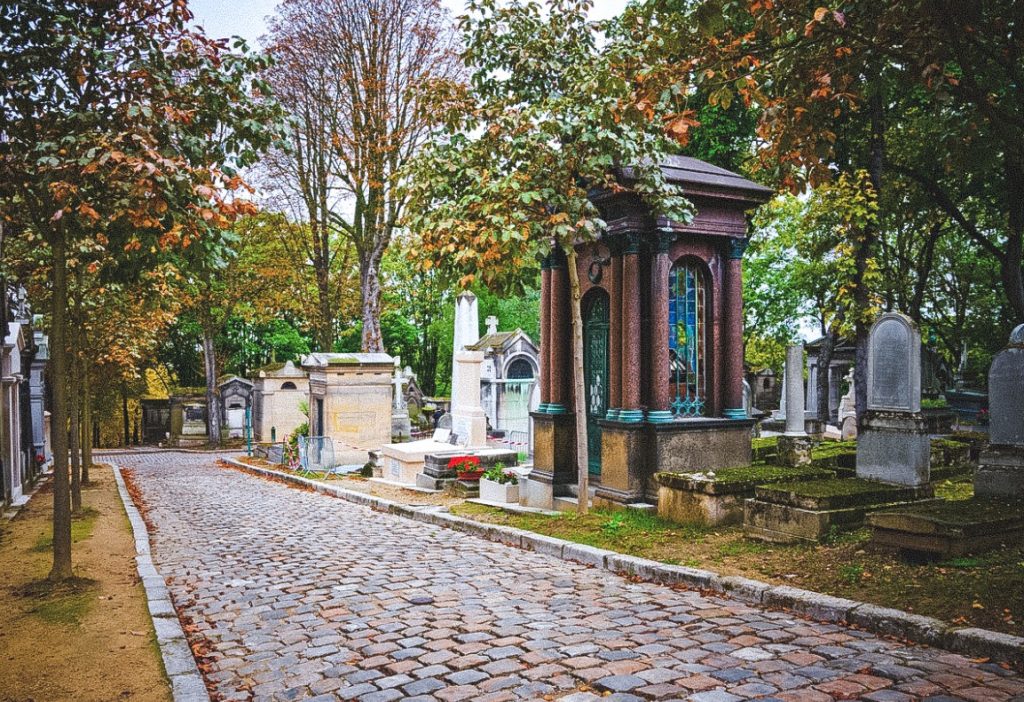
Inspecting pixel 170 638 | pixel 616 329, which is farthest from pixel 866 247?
pixel 170 638

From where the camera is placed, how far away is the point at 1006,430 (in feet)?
26.8

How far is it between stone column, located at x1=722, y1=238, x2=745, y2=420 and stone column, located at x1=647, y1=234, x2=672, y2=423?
3.78ft

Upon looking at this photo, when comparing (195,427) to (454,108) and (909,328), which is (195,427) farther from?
(909,328)

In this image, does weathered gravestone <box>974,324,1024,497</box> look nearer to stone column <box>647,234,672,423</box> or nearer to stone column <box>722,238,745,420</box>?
stone column <box>722,238,745,420</box>

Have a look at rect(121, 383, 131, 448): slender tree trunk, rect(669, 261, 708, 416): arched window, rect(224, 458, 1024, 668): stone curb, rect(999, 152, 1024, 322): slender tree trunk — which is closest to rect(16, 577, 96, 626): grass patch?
rect(224, 458, 1024, 668): stone curb

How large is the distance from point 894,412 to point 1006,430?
113 cm

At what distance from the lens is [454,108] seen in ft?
32.4

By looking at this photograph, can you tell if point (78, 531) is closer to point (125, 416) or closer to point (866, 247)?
point (866, 247)

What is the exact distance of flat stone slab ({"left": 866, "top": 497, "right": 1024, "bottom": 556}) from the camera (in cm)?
629

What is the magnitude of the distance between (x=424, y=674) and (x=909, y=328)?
→ 7.19m

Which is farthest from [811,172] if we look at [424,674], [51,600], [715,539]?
[51,600]

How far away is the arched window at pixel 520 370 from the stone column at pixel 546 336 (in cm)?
1850

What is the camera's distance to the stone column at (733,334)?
10.5 meters

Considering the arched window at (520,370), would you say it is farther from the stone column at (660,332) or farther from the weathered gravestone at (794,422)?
the stone column at (660,332)
